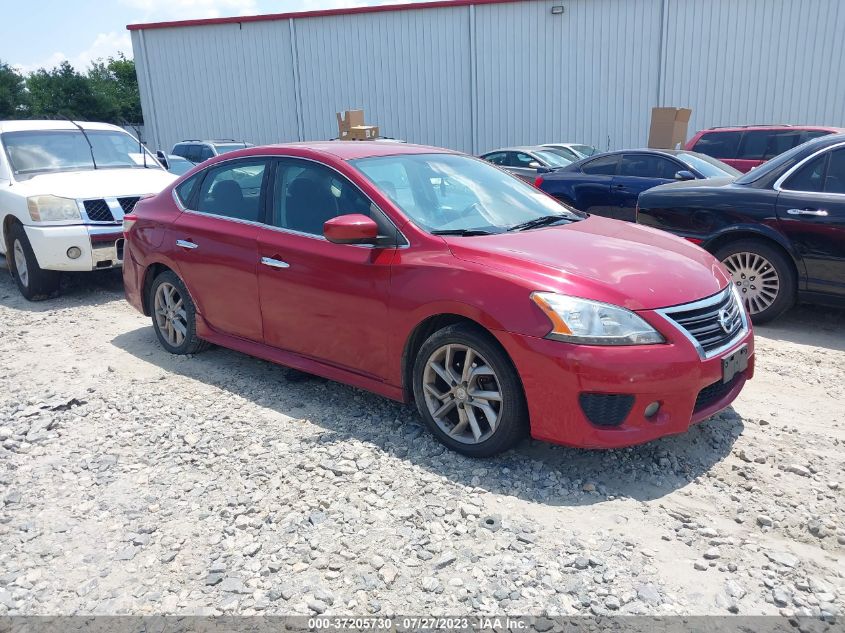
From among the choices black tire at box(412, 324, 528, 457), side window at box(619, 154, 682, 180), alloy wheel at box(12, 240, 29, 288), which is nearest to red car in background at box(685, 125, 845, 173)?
side window at box(619, 154, 682, 180)

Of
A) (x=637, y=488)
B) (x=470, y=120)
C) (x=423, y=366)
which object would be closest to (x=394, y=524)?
(x=423, y=366)

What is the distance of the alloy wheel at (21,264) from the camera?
7636mm

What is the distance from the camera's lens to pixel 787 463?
3.61 metres

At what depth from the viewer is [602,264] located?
11.8ft

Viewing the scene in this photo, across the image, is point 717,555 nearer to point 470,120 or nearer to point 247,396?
point 247,396

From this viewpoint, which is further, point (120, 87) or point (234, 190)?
point (120, 87)

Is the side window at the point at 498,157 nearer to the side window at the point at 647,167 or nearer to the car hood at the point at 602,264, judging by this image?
the side window at the point at 647,167

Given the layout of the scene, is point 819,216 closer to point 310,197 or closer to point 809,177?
point 809,177

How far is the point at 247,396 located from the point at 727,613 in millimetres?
3241

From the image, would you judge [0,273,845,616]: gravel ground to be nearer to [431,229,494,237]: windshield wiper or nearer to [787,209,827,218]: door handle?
[431,229,494,237]: windshield wiper

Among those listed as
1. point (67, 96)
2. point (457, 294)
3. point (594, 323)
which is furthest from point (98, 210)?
point (67, 96)

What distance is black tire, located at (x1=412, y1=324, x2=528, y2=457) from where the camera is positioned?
345 centimetres

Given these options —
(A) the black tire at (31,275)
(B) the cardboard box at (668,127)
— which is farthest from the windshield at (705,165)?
(A) the black tire at (31,275)

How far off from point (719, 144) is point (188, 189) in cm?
921
